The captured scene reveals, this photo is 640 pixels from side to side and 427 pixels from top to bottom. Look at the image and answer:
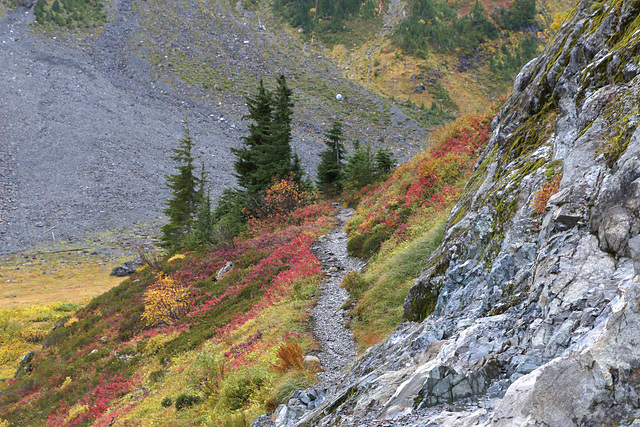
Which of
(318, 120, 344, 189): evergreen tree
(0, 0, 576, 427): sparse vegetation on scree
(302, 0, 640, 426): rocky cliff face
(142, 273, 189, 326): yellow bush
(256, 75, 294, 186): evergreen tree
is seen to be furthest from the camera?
(318, 120, 344, 189): evergreen tree

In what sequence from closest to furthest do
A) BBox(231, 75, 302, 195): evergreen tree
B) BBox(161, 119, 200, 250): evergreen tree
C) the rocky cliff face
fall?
the rocky cliff face → BBox(231, 75, 302, 195): evergreen tree → BBox(161, 119, 200, 250): evergreen tree

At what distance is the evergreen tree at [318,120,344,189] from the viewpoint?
3556cm

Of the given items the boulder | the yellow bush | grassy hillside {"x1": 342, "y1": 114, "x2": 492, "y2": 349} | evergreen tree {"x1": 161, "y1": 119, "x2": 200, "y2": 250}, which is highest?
grassy hillside {"x1": 342, "y1": 114, "x2": 492, "y2": 349}

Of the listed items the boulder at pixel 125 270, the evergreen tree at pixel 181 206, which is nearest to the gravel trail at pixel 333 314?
the evergreen tree at pixel 181 206

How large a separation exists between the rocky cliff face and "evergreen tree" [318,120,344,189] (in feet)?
91.1

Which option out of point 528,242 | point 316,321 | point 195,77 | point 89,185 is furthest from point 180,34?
point 528,242

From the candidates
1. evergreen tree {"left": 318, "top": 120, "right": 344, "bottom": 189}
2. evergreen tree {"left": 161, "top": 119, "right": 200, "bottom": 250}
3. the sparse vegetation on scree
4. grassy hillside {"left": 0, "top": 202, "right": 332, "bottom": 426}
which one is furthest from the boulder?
evergreen tree {"left": 318, "top": 120, "right": 344, "bottom": 189}

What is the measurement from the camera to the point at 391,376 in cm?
557

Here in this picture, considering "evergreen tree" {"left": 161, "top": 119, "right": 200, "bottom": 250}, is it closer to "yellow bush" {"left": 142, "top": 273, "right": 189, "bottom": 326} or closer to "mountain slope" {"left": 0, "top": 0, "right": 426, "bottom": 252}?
"yellow bush" {"left": 142, "top": 273, "right": 189, "bottom": 326}

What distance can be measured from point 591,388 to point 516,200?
3780 millimetres

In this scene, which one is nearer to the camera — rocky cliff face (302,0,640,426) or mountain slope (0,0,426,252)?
rocky cliff face (302,0,640,426)

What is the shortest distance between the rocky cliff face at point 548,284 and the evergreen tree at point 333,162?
27.8 metres

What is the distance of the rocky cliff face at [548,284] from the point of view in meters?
3.13

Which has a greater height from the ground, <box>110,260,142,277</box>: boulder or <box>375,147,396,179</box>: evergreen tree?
<box>375,147,396,179</box>: evergreen tree
